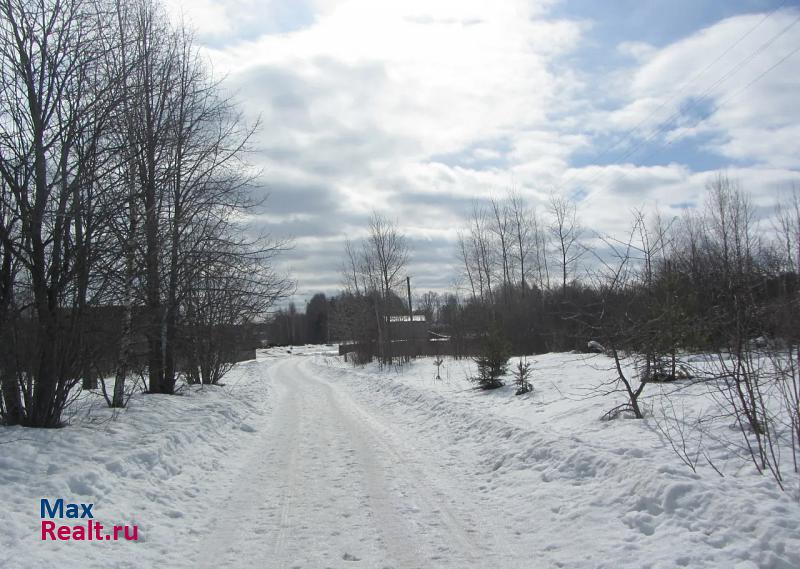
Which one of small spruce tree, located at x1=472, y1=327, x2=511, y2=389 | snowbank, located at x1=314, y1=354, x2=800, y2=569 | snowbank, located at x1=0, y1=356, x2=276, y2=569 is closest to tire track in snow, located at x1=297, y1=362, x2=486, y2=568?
snowbank, located at x1=314, y1=354, x2=800, y2=569

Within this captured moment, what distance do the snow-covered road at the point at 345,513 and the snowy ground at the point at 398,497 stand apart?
24 mm

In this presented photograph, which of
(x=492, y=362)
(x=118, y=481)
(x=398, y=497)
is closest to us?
(x=398, y=497)

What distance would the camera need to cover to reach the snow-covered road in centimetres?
468

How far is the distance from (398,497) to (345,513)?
815 mm

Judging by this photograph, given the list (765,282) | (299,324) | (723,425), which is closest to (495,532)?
(723,425)

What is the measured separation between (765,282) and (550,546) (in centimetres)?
415

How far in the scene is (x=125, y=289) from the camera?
1070cm

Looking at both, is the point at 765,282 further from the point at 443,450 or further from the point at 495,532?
the point at 443,450

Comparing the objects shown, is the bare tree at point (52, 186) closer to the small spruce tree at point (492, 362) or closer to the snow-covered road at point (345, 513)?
the snow-covered road at point (345, 513)

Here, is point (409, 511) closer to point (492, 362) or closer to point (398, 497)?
point (398, 497)

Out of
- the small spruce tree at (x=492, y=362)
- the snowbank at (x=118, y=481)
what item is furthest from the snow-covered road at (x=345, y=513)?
the small spruce tree at (x=492, y=362)

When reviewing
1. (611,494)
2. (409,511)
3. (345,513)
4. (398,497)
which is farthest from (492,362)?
(345,513)

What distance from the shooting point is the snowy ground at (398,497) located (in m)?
4.54

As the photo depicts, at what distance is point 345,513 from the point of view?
5.80 metres
